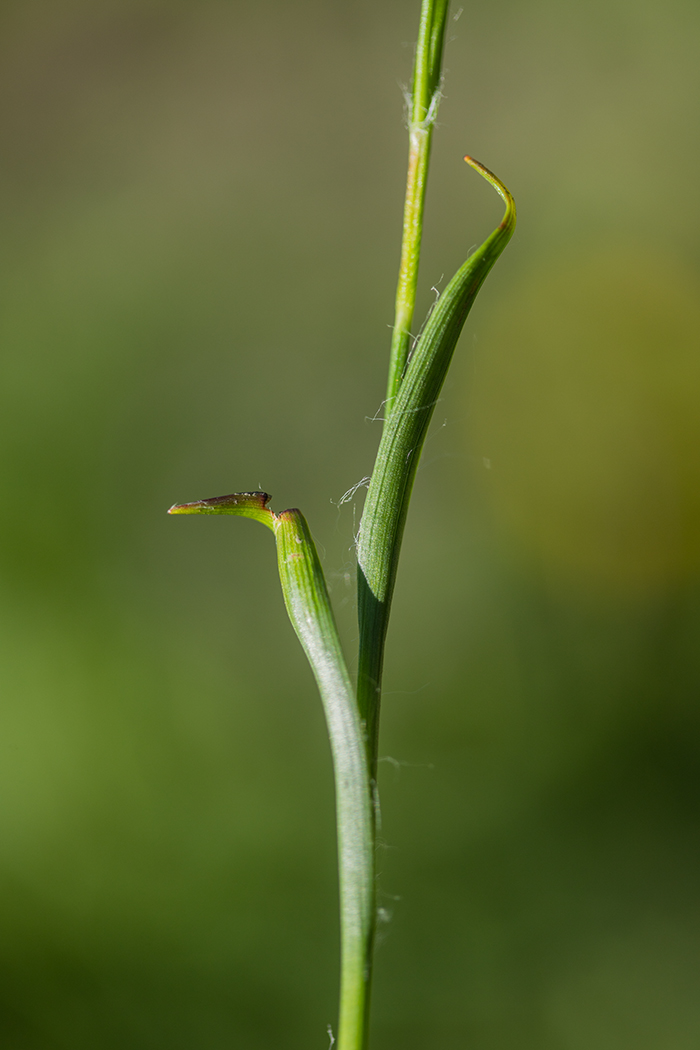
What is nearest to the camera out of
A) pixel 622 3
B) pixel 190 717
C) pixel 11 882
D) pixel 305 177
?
pixel 11 882

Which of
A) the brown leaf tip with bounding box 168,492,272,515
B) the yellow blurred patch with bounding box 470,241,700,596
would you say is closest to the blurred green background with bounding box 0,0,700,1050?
the yellow blurred patch with bounding box 470,241,700,596

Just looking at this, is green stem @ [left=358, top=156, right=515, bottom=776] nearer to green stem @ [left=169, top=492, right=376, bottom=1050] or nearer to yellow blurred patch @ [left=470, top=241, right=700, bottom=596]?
green stem @ [left=169, top=492, right=376, bottom=1050]

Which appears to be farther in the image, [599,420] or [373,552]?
[599,420]

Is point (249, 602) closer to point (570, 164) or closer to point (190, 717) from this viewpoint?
→ point (190, 717)

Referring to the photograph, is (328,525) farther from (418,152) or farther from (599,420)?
(418,152)

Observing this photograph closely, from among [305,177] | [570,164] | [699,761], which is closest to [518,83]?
[570,164]

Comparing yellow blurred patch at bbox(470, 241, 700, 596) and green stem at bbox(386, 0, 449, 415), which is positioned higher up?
green stem at bbox(386, 0, 449, 415)

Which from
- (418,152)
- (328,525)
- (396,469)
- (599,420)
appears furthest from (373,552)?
(599,420)
